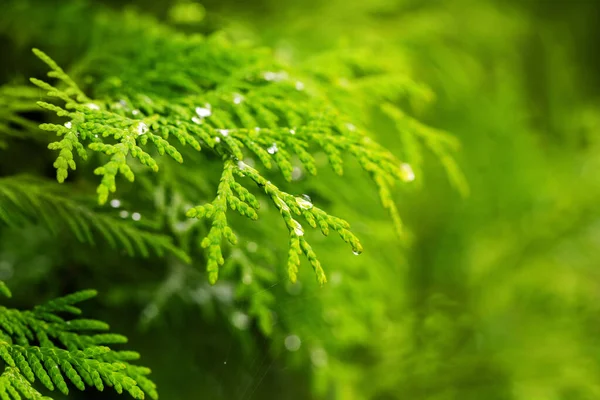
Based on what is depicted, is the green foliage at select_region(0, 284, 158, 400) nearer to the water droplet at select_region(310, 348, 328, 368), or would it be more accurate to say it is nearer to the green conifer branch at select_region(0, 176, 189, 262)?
the green conifer branch at select_region(0, 176, 189, 262)

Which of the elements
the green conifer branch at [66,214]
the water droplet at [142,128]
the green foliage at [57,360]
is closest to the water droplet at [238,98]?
the water droplet at [142,128]

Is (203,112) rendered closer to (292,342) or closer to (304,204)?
(304,204)

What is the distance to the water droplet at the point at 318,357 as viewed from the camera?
184cm

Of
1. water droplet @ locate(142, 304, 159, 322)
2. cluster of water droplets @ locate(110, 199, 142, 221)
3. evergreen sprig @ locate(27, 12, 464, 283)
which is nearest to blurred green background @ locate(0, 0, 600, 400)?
water droplet @ locate(142, 304, 159, 322)

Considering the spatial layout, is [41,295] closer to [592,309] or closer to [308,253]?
[308,253]

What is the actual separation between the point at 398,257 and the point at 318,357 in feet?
1.47

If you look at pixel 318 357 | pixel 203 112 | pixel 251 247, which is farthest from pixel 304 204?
pixel 318 357

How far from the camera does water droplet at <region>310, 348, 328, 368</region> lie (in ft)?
6.02

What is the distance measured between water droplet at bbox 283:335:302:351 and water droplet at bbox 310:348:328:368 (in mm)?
61

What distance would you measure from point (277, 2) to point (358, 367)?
171 centimetres

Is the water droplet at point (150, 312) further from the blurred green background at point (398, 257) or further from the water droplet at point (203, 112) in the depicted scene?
the water droplet at point (203, 112)

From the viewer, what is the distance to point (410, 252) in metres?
2.94

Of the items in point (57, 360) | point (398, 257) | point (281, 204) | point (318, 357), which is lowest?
point (318, 357)

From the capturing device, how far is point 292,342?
1825 millimetres
